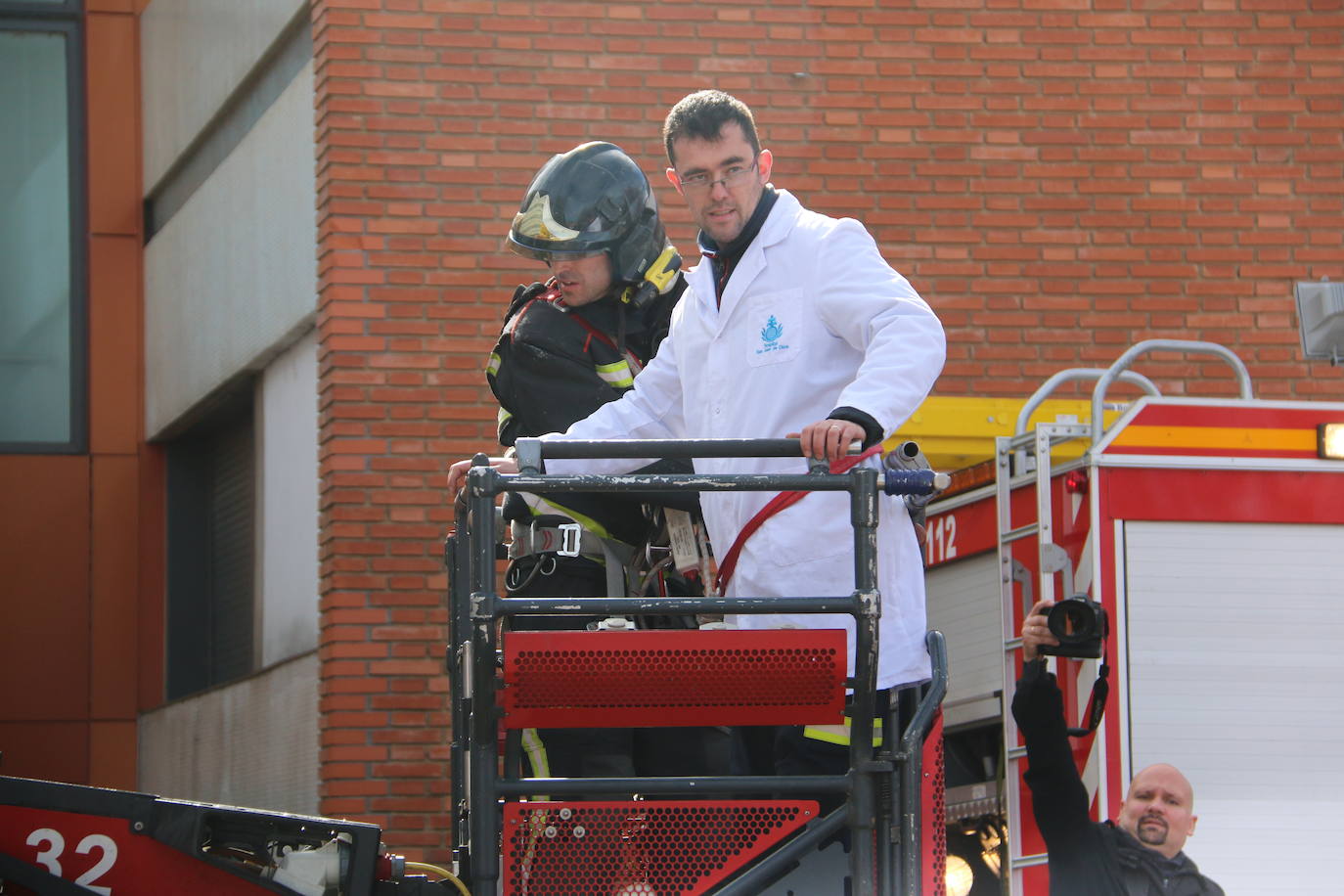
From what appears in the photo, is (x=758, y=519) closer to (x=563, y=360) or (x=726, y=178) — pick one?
(x=726, y=178)

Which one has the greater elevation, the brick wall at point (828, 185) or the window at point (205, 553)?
the brick wall at point (828, 185)

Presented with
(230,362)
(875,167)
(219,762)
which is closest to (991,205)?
(875,167)

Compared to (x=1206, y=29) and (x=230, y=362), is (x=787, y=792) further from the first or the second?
(x=230, y=362)

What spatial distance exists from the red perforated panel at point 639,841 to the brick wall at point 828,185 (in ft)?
20.6

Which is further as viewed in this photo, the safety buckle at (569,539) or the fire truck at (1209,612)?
the fire truck at (1209,612)

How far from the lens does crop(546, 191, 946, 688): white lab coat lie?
3625mm

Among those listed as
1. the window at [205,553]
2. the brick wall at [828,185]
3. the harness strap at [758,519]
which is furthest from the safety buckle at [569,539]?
A: the window at [205,553]

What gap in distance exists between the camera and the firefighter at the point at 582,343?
4207 millimetres

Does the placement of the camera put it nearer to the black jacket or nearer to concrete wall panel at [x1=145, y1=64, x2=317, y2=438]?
the black jacket

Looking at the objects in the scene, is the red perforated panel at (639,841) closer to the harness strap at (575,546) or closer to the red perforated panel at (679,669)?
the red perforated panel at (679,669)

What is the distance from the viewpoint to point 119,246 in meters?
13.6

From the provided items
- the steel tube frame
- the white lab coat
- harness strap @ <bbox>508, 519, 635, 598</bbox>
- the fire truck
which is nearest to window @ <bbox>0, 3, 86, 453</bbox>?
the fire truck

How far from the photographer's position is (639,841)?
11.2 feet

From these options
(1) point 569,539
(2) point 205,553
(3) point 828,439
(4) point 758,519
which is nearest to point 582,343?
(1) point 569,539
